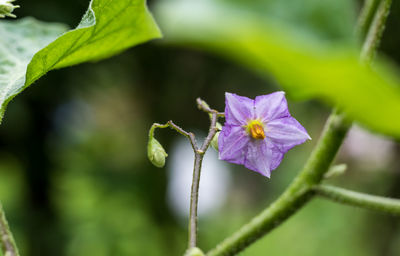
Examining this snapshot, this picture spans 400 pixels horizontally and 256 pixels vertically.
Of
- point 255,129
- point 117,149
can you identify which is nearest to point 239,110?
point 255,129

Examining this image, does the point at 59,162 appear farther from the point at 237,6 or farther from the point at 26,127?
the point at 237,6

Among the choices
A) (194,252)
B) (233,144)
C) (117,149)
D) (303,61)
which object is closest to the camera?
(303,61)

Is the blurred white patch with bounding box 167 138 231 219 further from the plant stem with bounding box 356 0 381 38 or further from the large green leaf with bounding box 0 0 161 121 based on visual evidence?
the plant stem with bounding box 356 0 381 38

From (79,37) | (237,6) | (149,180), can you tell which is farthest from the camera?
(149,180)

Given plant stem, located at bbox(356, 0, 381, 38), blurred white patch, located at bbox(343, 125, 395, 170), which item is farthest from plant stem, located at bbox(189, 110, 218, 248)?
blurred white patch, located at bbox(343, 125, 395, 170)

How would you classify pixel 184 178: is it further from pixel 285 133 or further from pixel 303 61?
pixel 303 61

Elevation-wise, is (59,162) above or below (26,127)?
below

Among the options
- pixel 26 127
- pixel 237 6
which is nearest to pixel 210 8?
pixel 237 6
